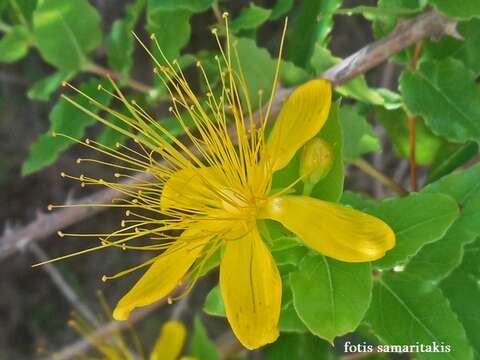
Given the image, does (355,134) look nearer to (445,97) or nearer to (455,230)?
(445,97)

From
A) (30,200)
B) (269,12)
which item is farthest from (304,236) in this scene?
(30,200)

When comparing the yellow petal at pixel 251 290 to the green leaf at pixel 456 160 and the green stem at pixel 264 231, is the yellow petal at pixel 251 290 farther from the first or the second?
the green leaf at pixel 456 160

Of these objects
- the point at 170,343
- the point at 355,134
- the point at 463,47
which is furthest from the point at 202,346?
the point at 463,47

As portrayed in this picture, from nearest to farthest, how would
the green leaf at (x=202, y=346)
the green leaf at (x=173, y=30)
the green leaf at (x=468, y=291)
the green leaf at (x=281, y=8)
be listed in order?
the green leaf at (x=468, y=291)
the green leaf at (x=173, y=30)
the green leaf at (x=281, y=8)
the green leaf at (x=202, y=346)

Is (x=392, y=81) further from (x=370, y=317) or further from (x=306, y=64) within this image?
(x=370, y=317)

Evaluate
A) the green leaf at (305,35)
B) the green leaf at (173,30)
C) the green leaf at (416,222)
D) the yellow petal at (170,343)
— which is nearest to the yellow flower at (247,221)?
the green leaf at (416,222)
